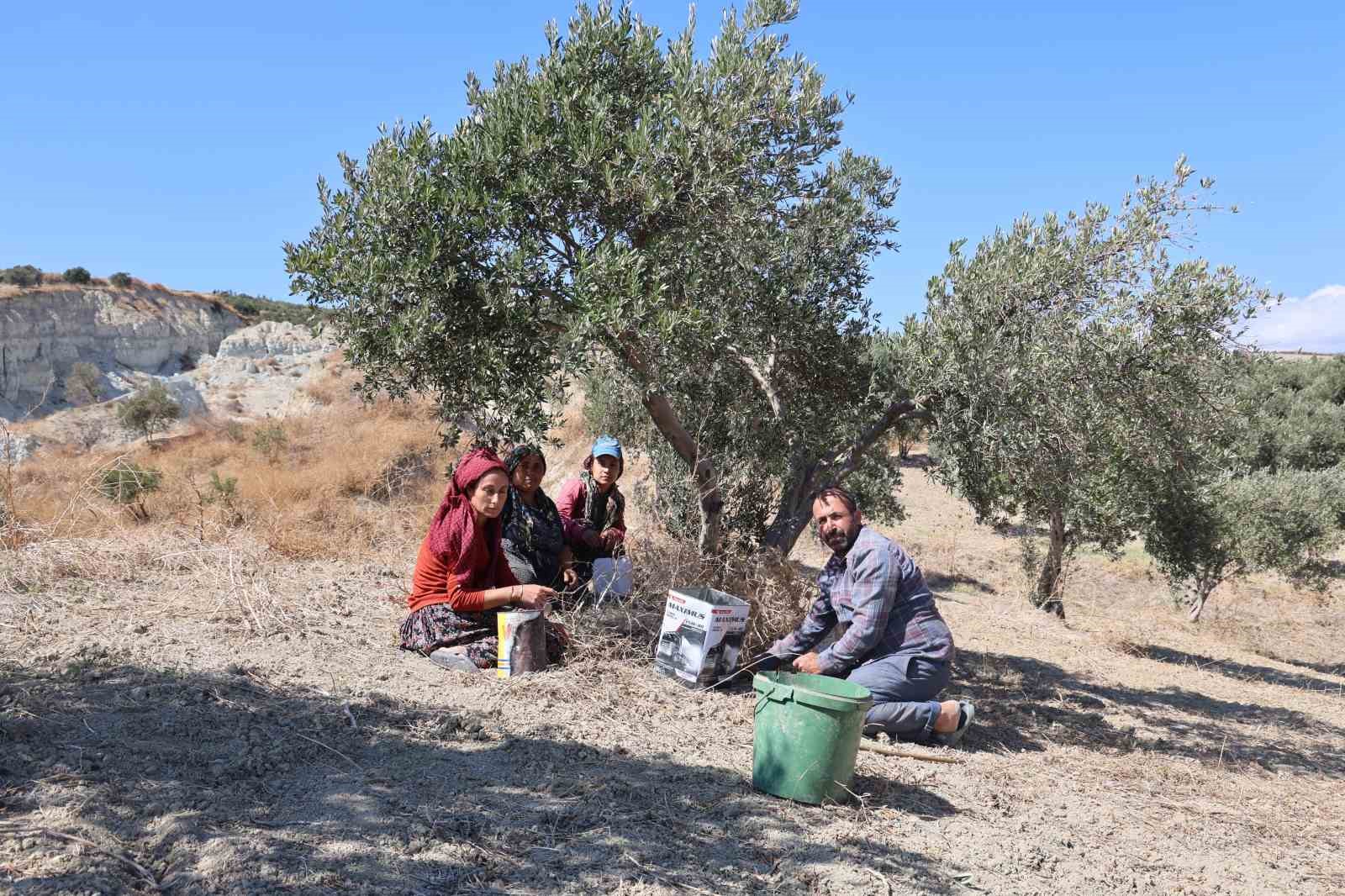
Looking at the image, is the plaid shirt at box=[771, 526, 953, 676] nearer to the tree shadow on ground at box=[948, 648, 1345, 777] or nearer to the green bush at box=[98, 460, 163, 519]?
the tree shadow on ground at box=[948, 648, 1345, 777]

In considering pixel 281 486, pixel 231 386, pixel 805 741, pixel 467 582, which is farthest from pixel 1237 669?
pixel 231 386

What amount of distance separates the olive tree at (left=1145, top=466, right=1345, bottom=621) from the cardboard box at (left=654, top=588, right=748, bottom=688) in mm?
10580

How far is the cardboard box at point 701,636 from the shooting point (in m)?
5.02

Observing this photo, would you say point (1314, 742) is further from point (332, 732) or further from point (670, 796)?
point (332, 732)

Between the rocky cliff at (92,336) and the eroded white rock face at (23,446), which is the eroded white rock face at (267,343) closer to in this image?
the rocky cliff at (92,336)

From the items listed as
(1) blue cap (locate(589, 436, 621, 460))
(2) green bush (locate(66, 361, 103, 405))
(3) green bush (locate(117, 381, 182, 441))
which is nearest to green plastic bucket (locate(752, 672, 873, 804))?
(1) blue cap (locate(589, 436, 621, 460))

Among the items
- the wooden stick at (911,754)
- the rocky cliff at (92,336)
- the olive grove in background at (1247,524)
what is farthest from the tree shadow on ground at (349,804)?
the rocky cliff at (92,336)

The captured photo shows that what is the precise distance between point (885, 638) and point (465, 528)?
246 cm

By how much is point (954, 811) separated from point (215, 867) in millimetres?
2986

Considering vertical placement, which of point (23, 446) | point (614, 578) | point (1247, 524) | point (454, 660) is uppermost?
point (1247, 524)

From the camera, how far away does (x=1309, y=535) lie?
16.1 m

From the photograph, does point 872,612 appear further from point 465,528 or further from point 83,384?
point 83,384

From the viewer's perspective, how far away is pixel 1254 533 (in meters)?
15.9

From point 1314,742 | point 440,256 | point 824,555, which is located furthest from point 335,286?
point 824,555
